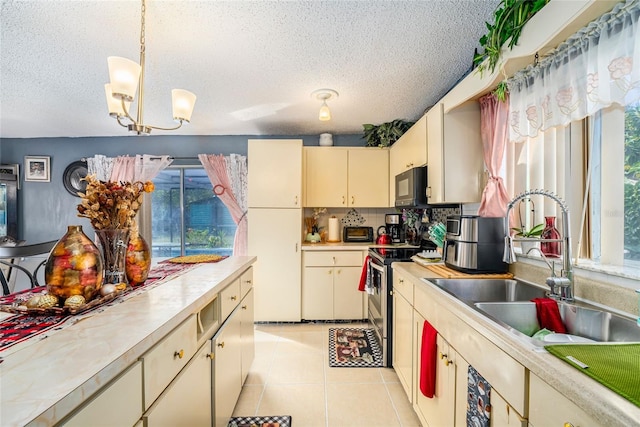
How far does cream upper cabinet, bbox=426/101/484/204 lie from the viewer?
2.03 m

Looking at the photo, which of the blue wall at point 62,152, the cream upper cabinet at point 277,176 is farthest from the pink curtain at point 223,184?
the cream upper cabinet at point 277,176

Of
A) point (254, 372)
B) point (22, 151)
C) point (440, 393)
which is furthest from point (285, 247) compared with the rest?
point (22, 151)

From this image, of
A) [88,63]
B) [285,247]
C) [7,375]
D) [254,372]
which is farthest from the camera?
[285,247]

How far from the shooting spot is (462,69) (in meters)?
2.16

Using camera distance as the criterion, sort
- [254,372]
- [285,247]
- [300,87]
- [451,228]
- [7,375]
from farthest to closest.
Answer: [285,247] < [300,87] < [254,372] < [451,228] < [7,375]

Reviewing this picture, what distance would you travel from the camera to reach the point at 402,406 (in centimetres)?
187

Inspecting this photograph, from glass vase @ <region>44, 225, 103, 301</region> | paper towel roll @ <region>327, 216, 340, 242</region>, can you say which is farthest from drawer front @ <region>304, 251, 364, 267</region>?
glass vase @ <region>44, 225, 103, 301</region>

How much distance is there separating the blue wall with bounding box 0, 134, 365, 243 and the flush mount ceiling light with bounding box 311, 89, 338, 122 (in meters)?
1.28

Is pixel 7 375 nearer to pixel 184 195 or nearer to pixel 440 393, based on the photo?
pixel 440 393

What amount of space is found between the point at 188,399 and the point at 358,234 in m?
2.82

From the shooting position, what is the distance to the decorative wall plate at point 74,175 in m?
3.94

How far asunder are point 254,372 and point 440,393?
1500mm

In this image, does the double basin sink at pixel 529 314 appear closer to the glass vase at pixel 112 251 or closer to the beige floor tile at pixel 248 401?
the beige floor tile at pixel 248 401

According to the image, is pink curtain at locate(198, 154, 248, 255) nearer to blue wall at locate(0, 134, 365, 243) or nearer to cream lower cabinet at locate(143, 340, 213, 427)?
blue wall at locate(0, 134, 365, 243)
